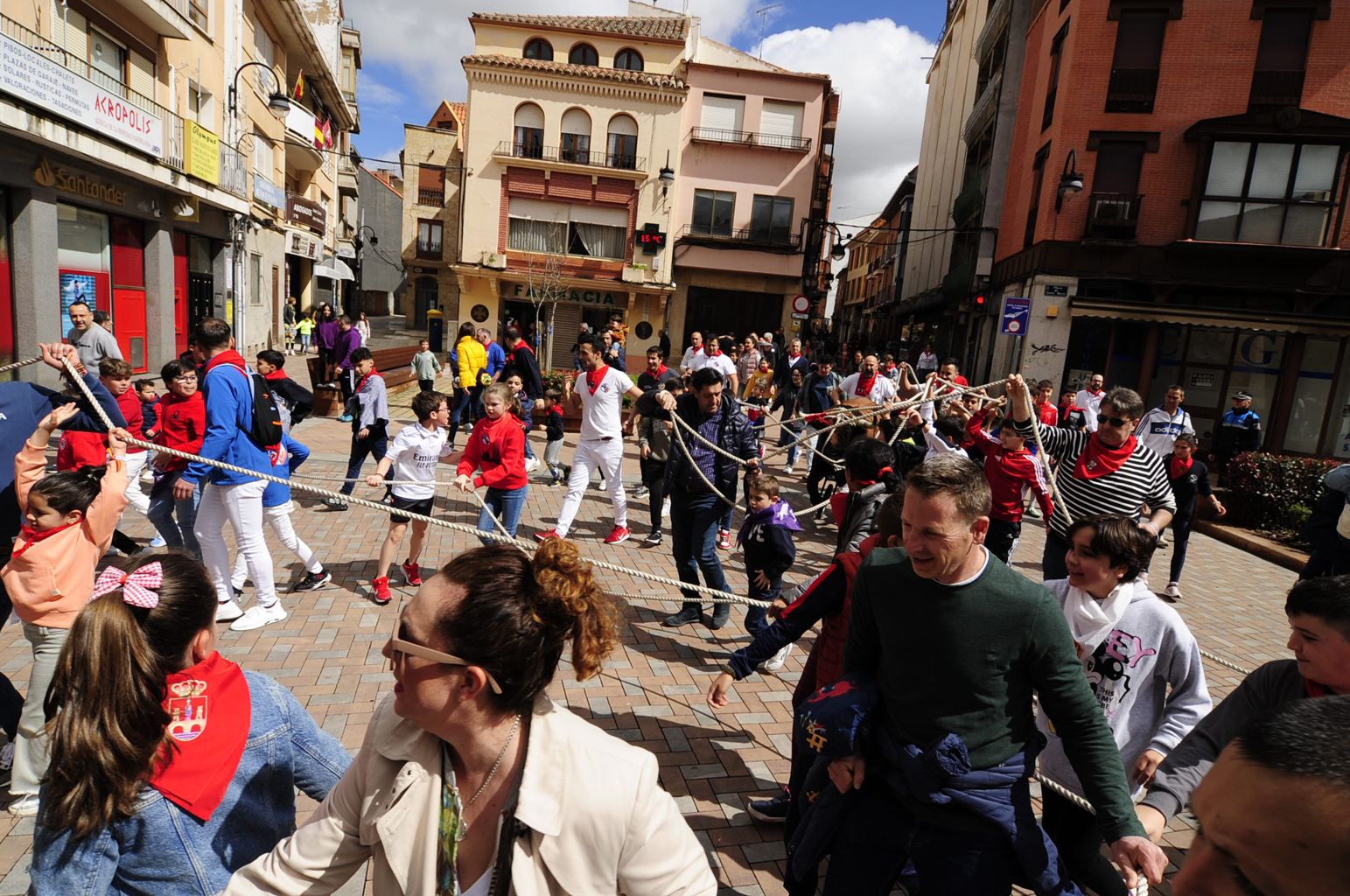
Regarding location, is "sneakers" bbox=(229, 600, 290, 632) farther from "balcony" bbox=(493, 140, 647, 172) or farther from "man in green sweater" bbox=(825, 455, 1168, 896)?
"balcony" bbox=(493, 140, 647, 172)

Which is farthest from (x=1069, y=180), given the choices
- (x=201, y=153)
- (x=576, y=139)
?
(x=201, y=153)

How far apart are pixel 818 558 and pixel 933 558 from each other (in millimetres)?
6202

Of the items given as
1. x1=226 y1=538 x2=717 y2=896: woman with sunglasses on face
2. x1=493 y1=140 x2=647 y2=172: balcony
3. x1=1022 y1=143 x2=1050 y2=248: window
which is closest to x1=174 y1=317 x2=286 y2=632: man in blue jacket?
x1=226 y1=538 x2=717 y2=896: woman with sunglasses on face

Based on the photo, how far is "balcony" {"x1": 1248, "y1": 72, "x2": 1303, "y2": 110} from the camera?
18.1 metres

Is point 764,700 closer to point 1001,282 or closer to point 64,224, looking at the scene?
point 64,224

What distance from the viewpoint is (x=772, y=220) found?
1249 inches

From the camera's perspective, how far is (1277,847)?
92cm

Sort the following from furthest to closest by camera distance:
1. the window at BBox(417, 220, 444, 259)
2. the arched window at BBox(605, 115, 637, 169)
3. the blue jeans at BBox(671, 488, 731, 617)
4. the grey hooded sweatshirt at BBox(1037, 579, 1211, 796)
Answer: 1. the window at BBox(417, 220, 444, 259)
2. the arched window at BBox(605, 115, 637, 169)
3. the blue jeans at BBox(671, 488, 731, 617)
4. the grey hooded sweatshirt at BBox(1037, 579, 1211, 796)

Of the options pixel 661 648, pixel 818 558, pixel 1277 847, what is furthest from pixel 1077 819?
pixel 818 558

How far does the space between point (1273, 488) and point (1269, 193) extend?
11.7 metres

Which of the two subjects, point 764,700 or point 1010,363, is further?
point 1010,363

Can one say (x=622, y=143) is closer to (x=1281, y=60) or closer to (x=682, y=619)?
(x=1281, y=60)

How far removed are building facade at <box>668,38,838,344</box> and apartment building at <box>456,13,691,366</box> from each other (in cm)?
110

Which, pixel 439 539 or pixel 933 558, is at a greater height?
pixel 933 558
